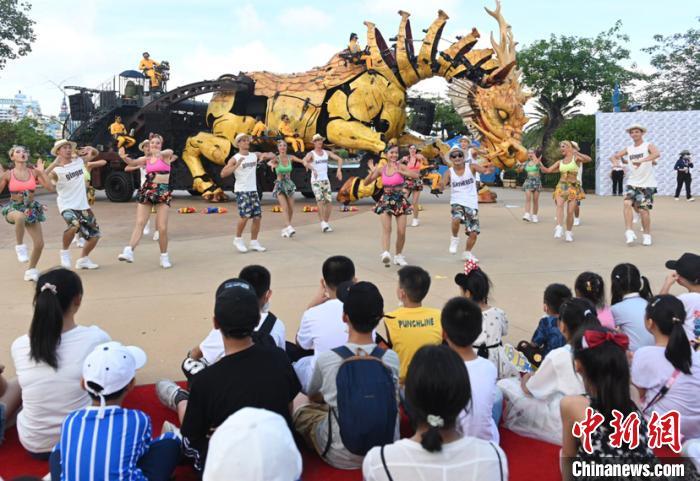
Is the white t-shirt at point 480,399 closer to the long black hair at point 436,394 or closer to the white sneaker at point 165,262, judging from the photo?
the long black hair at point 436,394

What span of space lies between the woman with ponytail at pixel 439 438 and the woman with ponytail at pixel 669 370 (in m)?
1.26

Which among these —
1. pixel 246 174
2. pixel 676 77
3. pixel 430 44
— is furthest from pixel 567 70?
pixel 246 174

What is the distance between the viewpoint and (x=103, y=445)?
2391 mm

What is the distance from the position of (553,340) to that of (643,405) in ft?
2.53

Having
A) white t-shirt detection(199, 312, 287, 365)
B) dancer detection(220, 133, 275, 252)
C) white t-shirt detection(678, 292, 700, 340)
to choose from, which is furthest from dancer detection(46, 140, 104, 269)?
white t-shirt detection(678, 292, 700, 340)

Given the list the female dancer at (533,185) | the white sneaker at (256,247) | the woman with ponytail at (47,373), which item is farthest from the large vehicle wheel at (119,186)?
the woman with ponytail at (47,373)

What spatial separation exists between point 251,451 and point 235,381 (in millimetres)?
772

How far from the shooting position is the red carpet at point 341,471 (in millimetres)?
2920

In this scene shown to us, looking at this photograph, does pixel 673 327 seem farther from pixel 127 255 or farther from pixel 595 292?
pixel 127 255

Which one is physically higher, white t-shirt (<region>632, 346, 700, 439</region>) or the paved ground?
white t-shirt (<region>632, 346, 700, 439</region>)

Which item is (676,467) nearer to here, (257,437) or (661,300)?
(661,300)

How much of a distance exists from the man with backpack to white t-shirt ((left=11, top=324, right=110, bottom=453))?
3.59 feet

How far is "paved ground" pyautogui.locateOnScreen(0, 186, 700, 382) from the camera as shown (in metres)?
5.29

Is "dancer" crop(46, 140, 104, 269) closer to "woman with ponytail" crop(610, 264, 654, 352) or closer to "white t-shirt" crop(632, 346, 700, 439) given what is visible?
"woman with ponytail" crop(610, 264, 654, 352)
